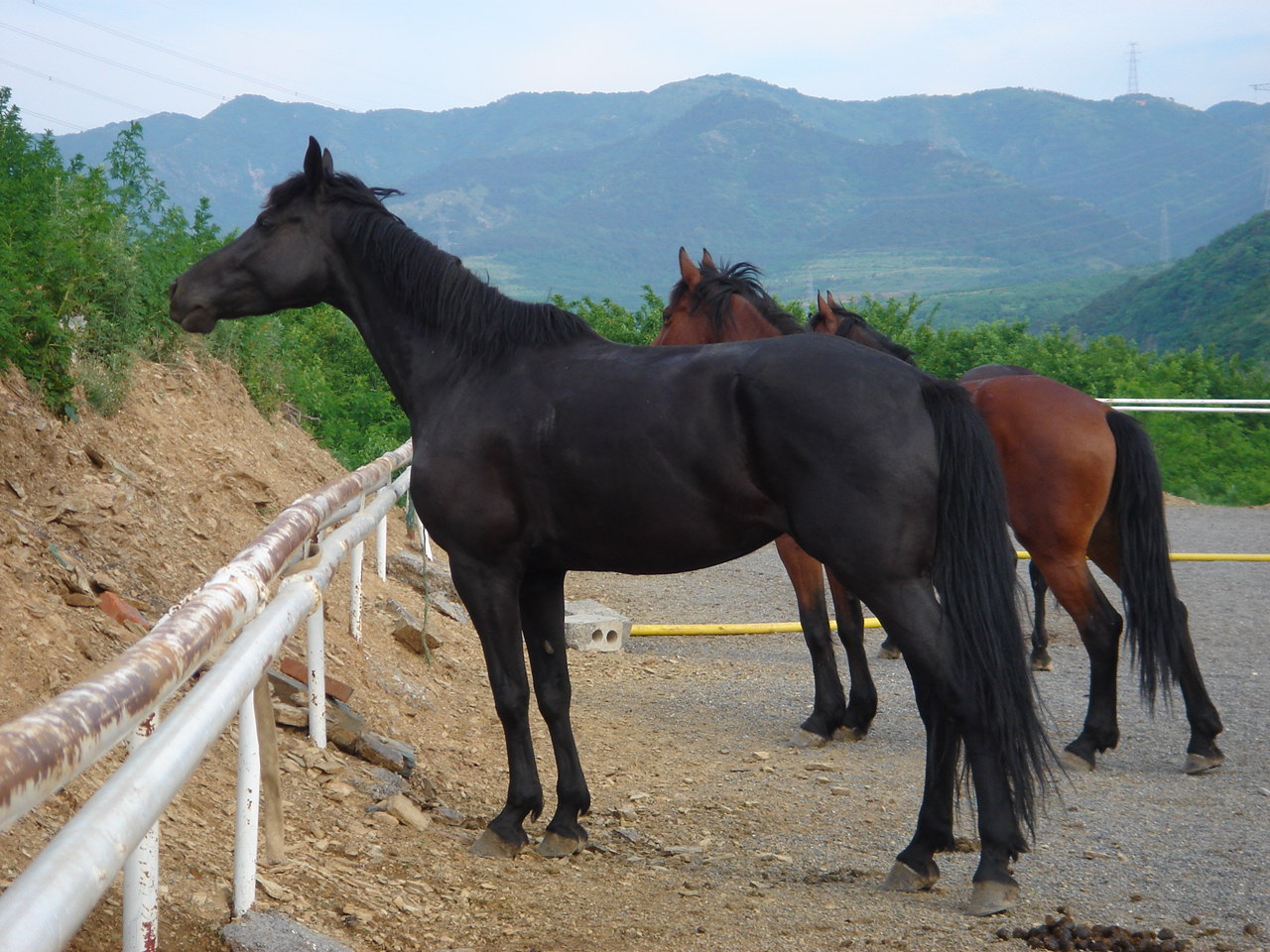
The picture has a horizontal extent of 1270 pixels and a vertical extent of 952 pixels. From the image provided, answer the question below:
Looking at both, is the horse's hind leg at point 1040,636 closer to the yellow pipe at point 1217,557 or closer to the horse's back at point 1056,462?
the horse's back at point 1056,462

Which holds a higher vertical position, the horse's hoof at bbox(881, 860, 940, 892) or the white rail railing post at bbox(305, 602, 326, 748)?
the white rail railing post at bbox(305, 602, 326, 748)

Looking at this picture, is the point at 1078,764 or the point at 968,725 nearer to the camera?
the point at 968,725

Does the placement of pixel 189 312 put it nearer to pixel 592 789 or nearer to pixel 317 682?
pixel 317 682

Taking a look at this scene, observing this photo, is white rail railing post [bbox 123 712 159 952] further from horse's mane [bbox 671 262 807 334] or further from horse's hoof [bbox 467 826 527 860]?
horse's mane [bbox 671 262 807 334]

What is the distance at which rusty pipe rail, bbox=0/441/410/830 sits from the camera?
4.32ft

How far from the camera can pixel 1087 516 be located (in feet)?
19.8

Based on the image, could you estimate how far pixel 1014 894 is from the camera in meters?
3.65

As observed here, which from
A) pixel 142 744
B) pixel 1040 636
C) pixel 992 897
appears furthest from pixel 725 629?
pixel 142 744

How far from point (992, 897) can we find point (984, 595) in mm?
958

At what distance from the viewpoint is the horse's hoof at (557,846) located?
4.25m

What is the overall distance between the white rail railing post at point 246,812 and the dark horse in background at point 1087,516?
382cm

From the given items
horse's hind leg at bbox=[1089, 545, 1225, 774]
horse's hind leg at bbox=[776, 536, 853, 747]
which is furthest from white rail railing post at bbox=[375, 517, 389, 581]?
horse's hind leg at bbox=[1089, 545, 1225, 774]

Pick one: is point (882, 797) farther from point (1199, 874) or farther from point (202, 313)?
point (202, 313)

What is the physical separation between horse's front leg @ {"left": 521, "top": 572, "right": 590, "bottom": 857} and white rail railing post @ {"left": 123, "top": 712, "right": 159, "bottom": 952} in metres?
2.21
